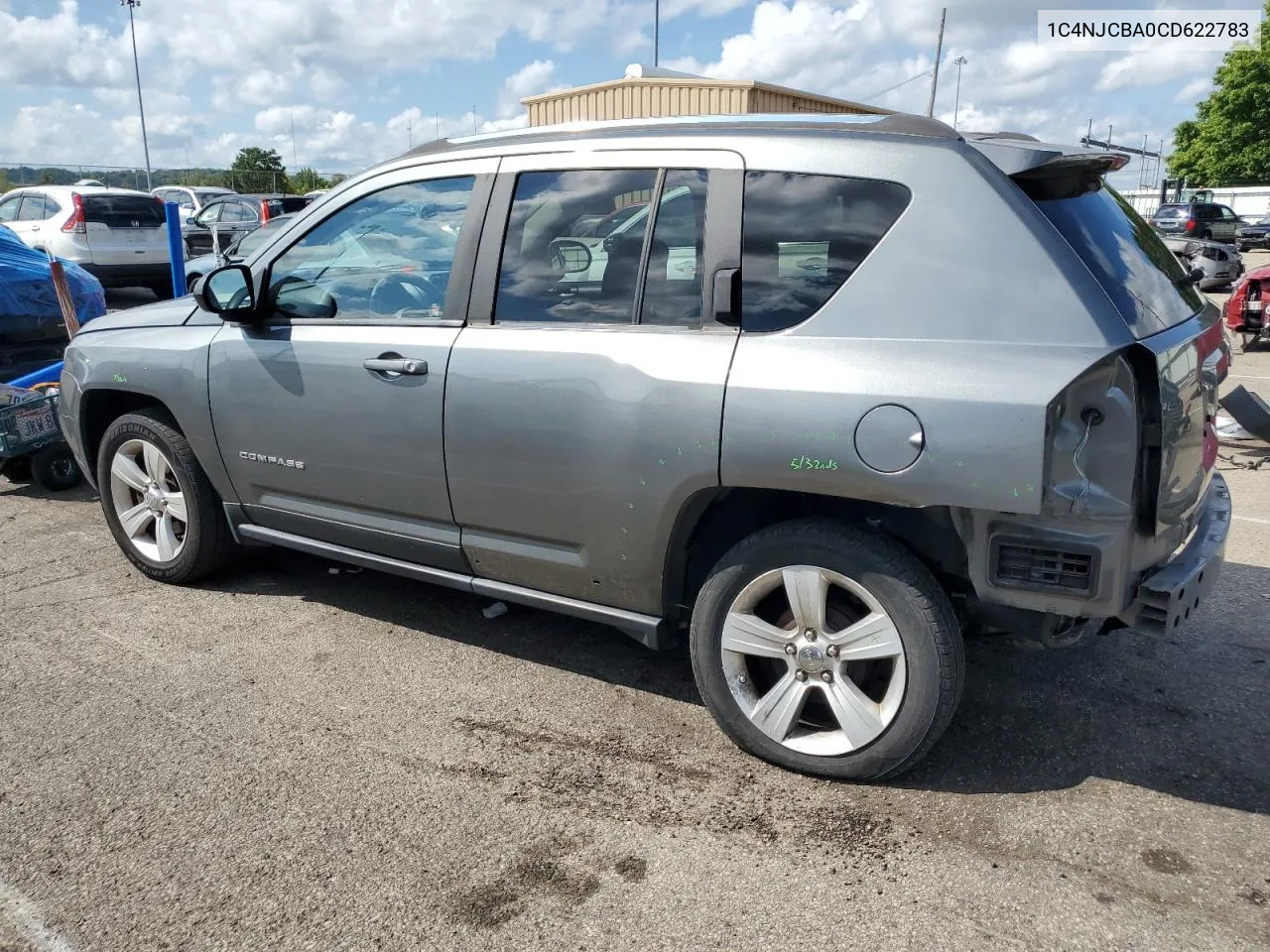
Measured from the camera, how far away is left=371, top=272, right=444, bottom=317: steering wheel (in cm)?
358

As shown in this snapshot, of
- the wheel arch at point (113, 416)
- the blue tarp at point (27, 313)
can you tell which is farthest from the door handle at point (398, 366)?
the blue tarp at point (27, 313)

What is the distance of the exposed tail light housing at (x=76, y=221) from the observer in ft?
46.7

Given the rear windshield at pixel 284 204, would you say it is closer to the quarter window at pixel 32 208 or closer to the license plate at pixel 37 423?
the quarter window at pixel 32 208

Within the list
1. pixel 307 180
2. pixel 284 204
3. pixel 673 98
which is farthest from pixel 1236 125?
pixel 307 180

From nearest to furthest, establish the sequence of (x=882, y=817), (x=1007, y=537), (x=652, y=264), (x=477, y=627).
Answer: (x=1007, y=537) < (x=882, y=817) < (x=652, y=264) < (x=477, y=627)

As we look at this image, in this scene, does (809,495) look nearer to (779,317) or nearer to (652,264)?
(779,317)

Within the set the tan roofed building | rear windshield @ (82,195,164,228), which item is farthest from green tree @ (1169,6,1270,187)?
rear windshield @ (82,195,164,228)

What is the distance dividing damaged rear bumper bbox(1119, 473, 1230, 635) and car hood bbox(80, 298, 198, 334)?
3.83 metres

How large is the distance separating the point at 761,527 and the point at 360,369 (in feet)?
5.18

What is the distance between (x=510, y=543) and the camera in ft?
11.3

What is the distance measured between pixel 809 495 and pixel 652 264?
0.88 m

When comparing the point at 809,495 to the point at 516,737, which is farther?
the point at 516,737

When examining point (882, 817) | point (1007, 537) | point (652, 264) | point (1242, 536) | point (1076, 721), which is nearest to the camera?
point (1007, 537)

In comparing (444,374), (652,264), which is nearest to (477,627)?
(444,374)
